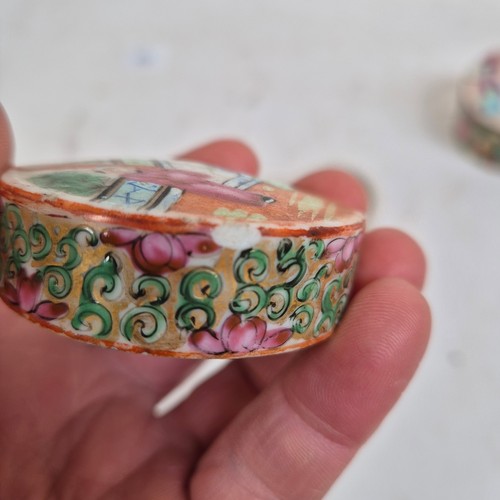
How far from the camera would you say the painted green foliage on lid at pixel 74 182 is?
68 cm

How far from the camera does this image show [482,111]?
1.47m

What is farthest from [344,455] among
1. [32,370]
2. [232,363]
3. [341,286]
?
[32,370]

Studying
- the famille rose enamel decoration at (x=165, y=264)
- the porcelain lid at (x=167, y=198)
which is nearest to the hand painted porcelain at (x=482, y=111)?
the porcelain lid at (x=167, y=198)

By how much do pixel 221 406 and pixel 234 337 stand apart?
391 millimetres

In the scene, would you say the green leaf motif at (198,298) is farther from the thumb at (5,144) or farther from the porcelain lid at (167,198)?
the thumb at (5,144)

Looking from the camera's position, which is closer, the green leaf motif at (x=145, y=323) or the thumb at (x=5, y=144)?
the green leaf motif at (x=145, y=323)

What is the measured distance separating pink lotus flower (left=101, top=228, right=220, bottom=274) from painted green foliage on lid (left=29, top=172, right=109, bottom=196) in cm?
8

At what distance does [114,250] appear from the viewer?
622 mm

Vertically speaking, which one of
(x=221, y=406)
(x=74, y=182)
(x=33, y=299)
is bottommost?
(x=221, y=406)

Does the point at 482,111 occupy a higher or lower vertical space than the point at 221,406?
higher

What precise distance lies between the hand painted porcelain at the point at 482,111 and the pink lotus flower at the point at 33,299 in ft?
3.75

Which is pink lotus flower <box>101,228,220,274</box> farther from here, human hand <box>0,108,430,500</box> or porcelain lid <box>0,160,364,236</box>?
human hand <box>0,108,430,500</box>

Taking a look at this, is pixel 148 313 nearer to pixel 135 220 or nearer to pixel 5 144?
pixel 135 220

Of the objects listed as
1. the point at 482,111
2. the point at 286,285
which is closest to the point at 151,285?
the point at 286,285
